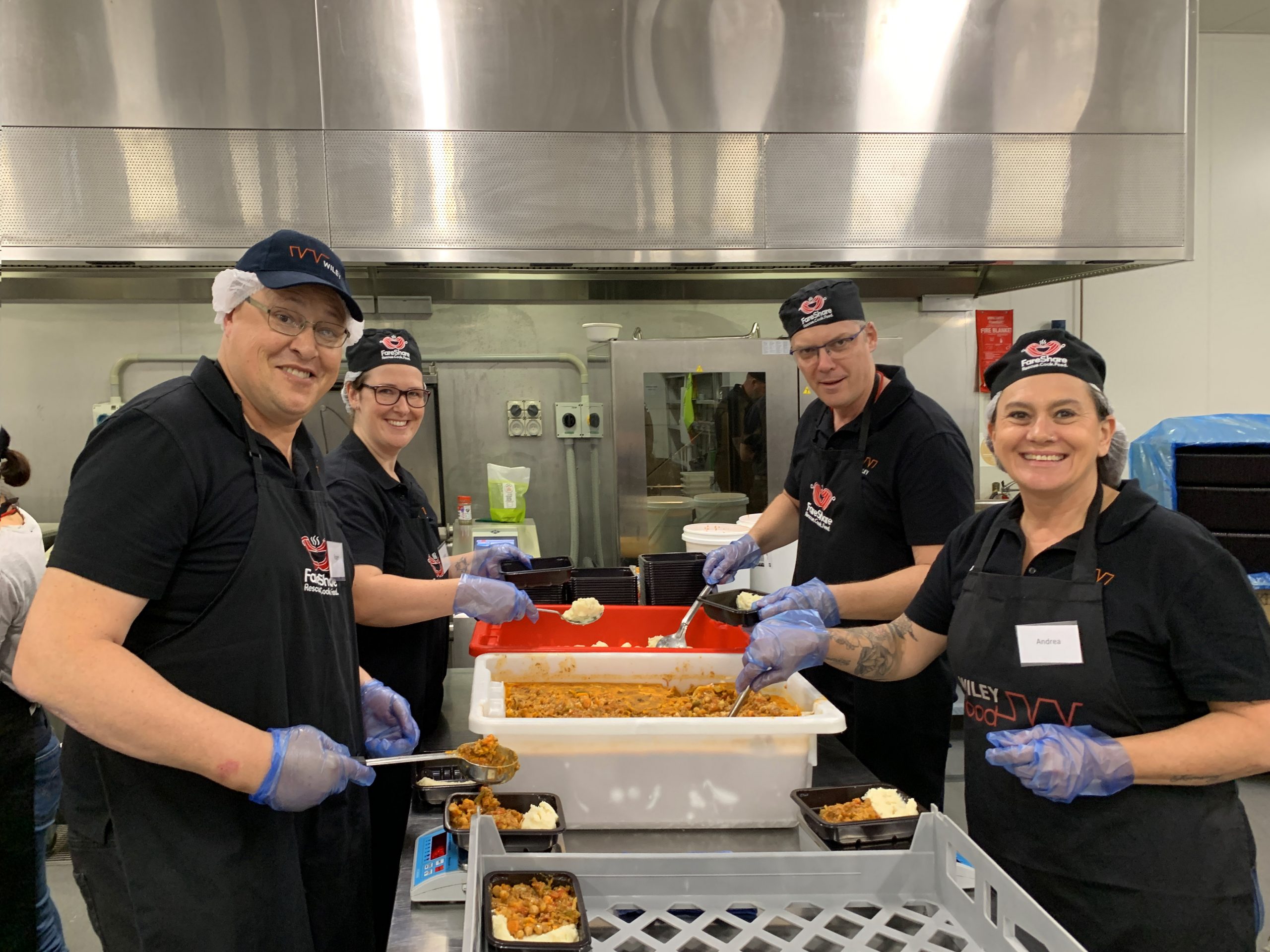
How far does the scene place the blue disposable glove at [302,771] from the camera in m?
1.31

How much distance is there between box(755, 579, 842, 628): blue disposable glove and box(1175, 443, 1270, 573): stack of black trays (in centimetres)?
244

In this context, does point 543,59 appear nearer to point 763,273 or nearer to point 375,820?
point 763,273

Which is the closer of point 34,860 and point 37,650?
point 37,650

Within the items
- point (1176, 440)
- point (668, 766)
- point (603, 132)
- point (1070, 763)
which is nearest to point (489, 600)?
point (668, 766)

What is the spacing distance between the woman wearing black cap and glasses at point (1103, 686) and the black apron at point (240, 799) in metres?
1.22

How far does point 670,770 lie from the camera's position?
1.62 metres

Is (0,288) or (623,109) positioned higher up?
(623,109)

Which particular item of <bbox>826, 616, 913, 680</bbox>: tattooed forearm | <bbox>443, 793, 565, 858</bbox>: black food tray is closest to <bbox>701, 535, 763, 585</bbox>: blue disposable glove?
<bbox>826, 616, 913, 680</bbox>: tattooed forearm

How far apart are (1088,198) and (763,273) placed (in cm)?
170

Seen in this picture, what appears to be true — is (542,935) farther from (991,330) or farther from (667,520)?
→ (991,330)

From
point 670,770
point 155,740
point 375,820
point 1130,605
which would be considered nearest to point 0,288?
point 375,820

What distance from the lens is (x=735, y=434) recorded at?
4457 mm

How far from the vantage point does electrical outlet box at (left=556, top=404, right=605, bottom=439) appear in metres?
4.88

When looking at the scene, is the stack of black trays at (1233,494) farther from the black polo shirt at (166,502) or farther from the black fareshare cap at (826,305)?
the black polo shirt at (166,502)
